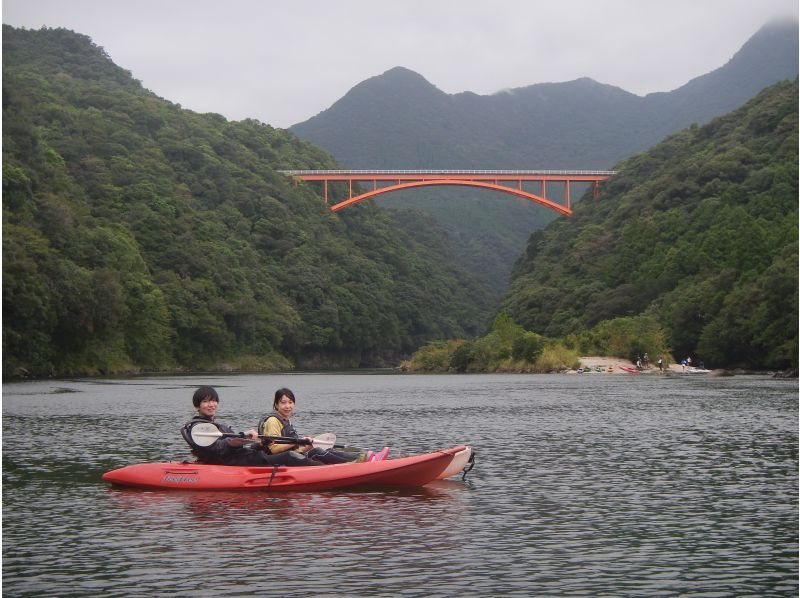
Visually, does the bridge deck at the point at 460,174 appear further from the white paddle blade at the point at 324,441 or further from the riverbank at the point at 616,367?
the white paddle blade at the point at 324,441

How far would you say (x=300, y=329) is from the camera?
100812 mm

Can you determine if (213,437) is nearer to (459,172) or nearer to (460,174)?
(460,174)

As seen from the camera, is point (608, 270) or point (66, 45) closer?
point (608, 270)

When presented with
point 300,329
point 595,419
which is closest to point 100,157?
point 300,329

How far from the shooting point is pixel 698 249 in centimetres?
7844

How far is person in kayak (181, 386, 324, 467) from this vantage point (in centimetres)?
1548

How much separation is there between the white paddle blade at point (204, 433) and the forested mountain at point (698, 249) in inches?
1824

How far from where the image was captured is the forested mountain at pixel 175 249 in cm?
6272

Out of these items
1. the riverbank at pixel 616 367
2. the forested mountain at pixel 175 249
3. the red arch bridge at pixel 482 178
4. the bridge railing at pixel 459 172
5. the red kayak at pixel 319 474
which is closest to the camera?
the red kayak at pixel 319 474

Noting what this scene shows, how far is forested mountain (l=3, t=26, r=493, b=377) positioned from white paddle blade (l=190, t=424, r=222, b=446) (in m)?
40.1

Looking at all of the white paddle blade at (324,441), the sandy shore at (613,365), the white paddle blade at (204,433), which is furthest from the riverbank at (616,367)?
the white paddle blade at (204,433)

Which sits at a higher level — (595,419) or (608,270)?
(608,270)

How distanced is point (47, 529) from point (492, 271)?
6487 inches

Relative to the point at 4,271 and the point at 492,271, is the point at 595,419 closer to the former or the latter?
the point at 4,271
